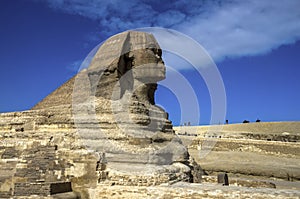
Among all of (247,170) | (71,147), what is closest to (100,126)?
(71,147)

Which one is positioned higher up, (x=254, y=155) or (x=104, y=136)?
(x=104, y=136)

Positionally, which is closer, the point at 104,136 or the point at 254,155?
the point at 104,136

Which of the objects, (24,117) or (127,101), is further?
(24,117)

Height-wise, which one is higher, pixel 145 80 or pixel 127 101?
pixel 145 80

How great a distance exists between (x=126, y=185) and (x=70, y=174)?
180cm

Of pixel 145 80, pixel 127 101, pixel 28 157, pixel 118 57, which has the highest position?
pixel 118 57

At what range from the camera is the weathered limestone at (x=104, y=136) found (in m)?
8.03

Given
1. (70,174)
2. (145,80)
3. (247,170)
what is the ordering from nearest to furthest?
1. (70,174)
2. (145,80)
3. (247,170)

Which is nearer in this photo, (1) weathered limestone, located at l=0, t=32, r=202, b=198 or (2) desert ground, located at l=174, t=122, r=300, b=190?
(1) weathered limestone, located at l=0, t=32, r=202, b=198

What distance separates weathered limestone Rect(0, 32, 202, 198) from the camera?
26.3 feet

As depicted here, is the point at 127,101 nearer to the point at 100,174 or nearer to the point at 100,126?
the point at 100,126

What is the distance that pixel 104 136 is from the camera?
8664 mm

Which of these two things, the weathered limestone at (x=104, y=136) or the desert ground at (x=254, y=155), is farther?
the desert ground at (x=254, y=155)

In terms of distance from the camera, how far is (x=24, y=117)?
10570mm
